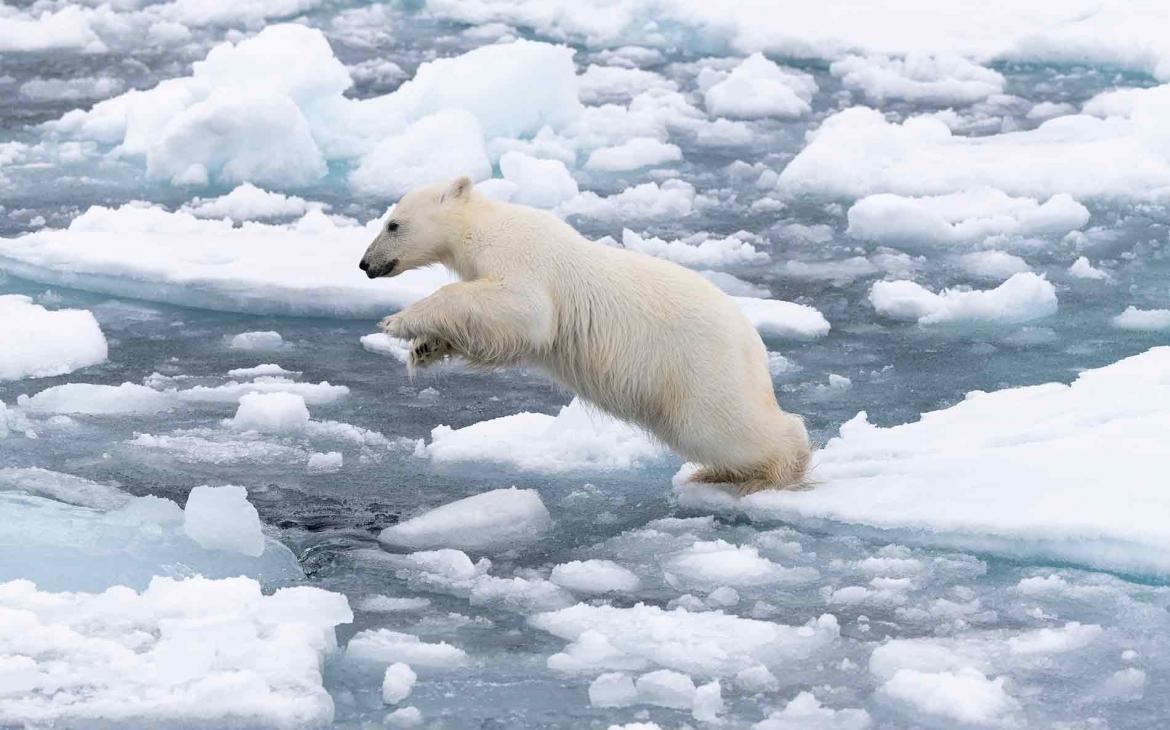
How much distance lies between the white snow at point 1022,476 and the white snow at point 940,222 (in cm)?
260

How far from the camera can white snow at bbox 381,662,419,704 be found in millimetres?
3350

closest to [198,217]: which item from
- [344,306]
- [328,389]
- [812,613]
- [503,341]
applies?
[344,306]

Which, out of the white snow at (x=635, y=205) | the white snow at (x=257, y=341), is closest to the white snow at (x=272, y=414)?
the white snow at (x=257, y=341)

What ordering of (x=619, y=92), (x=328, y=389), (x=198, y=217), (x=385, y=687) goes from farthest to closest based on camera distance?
(x=619, y=92) < (x=198, y=217) < (x=328, y=389) < (x=385, y=687)

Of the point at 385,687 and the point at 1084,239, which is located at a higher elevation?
the point at 1084,239

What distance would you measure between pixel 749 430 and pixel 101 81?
8.17 meters

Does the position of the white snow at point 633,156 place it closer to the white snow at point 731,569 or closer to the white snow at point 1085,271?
the white snow at point 1085,271

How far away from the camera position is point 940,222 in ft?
25.4

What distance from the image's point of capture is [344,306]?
6680mm

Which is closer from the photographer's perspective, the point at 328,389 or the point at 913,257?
the point at 328,389

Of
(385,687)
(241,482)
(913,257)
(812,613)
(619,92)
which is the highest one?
(619,92)

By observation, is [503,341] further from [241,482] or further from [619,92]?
[619,92]

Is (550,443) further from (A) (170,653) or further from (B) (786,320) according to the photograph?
(A) (170,653)

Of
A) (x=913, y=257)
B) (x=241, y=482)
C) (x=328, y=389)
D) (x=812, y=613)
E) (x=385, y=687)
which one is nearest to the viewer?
(x=385, y=687)
